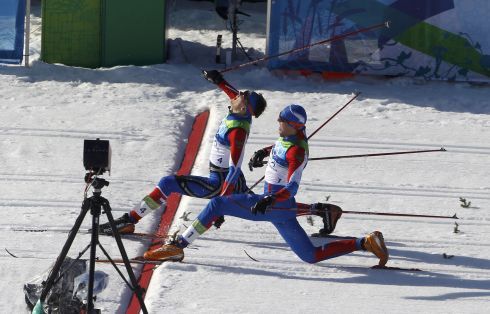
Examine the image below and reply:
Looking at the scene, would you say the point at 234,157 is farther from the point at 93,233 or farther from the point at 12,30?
the point at 12,30

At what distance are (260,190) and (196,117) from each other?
2.79 metres

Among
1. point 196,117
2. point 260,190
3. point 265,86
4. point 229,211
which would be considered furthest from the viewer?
point 265,86

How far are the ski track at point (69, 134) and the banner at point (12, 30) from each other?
2711 mm

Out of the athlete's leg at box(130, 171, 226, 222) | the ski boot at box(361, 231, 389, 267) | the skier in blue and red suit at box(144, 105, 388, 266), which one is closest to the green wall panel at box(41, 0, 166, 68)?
the athlete's leg at box(130, 171, 226, 222)

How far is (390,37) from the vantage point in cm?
1583

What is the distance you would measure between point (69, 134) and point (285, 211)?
14.6 feet

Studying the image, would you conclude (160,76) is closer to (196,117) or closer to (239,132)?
(196,117)

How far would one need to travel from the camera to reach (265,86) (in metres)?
15.6

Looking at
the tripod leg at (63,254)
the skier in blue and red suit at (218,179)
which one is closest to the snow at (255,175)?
the skier in blue and red suit at (218,179)

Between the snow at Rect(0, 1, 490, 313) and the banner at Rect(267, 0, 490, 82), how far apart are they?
0.24 m

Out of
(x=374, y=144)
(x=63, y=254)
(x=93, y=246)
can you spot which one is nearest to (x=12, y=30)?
(x=374, y=144)

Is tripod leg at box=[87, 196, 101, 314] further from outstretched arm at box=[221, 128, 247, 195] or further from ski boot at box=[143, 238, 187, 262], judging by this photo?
outstretched arm at box=[221, 128, 247, 195]

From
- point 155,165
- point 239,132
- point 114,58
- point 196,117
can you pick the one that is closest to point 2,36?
point 114,58

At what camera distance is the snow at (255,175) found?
30.3 feet
